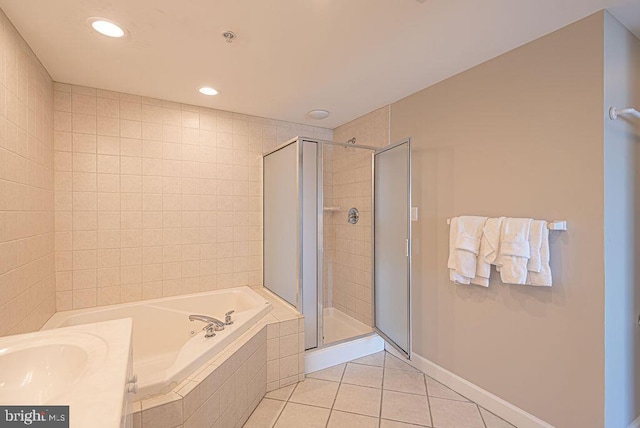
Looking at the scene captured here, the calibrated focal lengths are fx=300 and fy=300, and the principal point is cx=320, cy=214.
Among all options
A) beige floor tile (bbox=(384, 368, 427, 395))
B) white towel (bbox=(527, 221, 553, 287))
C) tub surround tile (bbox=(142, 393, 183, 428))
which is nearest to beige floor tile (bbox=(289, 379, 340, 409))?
beige floor tile (bbox=(384, 368, 427, 395))

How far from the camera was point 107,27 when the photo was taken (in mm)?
1644

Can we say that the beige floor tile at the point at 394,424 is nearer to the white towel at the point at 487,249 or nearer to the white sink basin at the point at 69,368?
the white towel at the point at 487,249

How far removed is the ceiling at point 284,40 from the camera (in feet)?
4.87

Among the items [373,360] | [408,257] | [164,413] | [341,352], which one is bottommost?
[373,360]

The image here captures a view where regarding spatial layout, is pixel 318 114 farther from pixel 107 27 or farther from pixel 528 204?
pixel 528 204

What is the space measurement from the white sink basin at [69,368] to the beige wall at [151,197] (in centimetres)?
161

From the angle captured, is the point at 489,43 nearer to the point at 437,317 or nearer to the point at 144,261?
the point at 437,317

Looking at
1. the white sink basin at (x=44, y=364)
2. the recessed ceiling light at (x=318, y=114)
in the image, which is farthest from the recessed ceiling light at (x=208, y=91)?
the white sink basin at (x=44, y=364)

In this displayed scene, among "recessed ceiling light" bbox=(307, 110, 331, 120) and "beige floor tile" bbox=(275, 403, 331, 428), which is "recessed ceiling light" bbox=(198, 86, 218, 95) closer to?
"recessed ceiling light" bbox=(307, 110, 331, 120)

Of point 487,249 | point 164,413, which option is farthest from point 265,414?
point 487,249

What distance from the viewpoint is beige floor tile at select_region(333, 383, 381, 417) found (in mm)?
2028

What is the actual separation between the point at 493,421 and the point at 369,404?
30.4 inches

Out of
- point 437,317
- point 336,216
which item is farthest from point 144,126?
point 437,317

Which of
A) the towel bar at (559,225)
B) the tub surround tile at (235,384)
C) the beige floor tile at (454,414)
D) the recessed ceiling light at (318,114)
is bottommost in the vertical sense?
the beige floor tile at (454,414)
